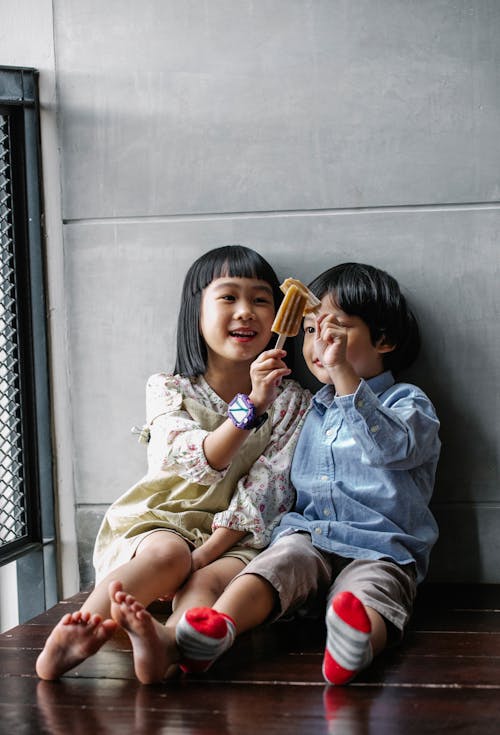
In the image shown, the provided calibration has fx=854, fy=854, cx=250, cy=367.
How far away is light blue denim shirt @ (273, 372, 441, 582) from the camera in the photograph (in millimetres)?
2154

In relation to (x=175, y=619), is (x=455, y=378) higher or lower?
higher

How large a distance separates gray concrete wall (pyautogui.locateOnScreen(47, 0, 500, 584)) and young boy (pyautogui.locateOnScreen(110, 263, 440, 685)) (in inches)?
7.9

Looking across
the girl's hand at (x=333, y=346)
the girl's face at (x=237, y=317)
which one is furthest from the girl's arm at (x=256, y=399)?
the girl's face at (x=237, y=317)

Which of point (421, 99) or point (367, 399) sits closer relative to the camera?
point (367, 399)

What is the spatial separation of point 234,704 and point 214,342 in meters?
1.11

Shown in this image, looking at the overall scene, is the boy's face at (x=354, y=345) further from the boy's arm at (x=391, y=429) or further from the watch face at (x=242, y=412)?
the watch face at (x=242, y=412)

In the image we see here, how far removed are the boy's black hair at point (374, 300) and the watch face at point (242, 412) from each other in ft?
1.35

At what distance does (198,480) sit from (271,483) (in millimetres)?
242

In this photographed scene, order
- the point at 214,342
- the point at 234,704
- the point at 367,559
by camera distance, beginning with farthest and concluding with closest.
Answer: the point at 214,342
the point at 367,559
the point at 234,704

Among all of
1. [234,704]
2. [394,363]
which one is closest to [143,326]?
[394,363]

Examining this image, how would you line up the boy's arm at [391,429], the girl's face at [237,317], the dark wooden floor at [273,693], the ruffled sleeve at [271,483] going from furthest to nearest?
1. the girl's face at [237,317]
2. the ruffled sleeve at [271,483]
3. the boy's arm at [391,429]
4. the dark wooden floor at [273,693]

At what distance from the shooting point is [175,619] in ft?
6.54

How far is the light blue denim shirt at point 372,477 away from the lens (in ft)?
7.07

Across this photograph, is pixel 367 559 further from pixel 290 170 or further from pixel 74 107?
pixel 74 107
